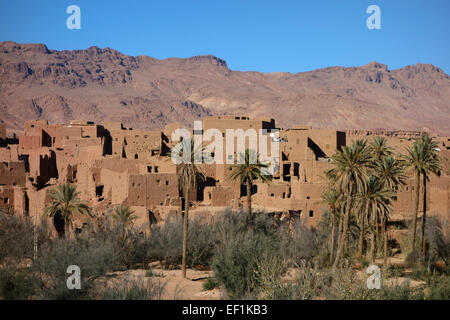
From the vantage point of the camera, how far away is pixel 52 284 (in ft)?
57.0

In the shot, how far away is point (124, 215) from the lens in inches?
1252

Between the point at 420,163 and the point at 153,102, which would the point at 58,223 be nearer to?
the point at 420,163

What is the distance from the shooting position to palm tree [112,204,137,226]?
31.7 meters

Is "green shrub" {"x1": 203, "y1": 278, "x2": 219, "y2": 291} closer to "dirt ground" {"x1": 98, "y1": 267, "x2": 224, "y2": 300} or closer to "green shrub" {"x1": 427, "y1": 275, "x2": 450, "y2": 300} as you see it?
"dirt ground" {"x1": 98, "y1": 267, "x2": 224, "y2": 300}

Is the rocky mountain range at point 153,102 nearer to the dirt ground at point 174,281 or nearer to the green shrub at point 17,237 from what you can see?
the green shrub at point 17,237

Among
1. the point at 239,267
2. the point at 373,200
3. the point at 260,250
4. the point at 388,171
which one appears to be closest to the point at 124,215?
the point at 260,250

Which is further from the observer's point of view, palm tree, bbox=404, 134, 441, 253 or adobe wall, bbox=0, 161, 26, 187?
adobe wall, bbox=0, 161, 26, 187

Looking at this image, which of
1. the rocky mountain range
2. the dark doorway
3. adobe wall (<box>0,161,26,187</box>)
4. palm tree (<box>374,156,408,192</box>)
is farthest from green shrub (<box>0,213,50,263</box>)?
the rocky mountain range

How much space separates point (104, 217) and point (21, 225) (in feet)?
24.0

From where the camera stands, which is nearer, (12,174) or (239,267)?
(239,267)

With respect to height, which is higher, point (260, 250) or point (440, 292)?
point (260, 250)

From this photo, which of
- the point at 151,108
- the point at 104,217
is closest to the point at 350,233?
the point at 104,217

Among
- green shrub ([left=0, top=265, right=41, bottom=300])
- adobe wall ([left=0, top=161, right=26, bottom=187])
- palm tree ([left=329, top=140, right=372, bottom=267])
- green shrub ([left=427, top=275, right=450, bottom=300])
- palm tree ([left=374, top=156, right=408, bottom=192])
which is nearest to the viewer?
green shrub ([left=0, top=265, right=41, bottom=300])

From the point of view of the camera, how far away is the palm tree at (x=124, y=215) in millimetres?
31688
